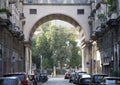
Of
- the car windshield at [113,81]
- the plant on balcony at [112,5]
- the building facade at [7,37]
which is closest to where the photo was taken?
the car windshield at [113,81]

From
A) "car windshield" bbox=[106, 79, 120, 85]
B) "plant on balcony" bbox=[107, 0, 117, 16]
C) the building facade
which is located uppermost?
"plant on balcony" bbox=[107, 0, 117, 16]

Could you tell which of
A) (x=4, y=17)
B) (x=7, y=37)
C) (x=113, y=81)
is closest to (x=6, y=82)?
(x=113, y=81)

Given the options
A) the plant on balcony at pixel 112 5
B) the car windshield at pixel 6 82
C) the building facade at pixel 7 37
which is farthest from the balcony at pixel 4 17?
the car windshield at pixel 6 82

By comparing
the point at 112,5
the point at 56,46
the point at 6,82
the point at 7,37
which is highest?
the point at 112,5

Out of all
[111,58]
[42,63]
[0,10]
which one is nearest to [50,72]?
[42,63]

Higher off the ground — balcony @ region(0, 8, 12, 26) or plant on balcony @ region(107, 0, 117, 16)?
plant on balcony @ region(107, 0, 117, 16)

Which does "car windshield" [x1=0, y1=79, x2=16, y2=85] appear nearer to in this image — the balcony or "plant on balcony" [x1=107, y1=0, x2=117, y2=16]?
the balcony

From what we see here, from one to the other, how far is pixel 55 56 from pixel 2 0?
58.1 m

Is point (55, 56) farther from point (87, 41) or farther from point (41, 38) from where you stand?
point (87, 41)

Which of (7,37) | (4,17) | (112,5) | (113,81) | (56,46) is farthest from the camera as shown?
(56,46)

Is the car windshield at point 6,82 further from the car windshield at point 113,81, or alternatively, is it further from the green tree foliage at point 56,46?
the green tree foliage at point 56,46

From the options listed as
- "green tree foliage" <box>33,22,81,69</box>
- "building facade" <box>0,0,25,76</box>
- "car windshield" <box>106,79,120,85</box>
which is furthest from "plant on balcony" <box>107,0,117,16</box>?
"green tree foliage" <box>33,22,81,69</box>

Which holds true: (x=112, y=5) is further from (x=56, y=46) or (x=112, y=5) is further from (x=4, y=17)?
(x=56, y=46)

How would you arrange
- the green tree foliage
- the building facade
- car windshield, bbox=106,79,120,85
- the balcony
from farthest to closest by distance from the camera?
the green tree foliage → the building facade → the balcony → car windshield, bbox=106,79,120,85
